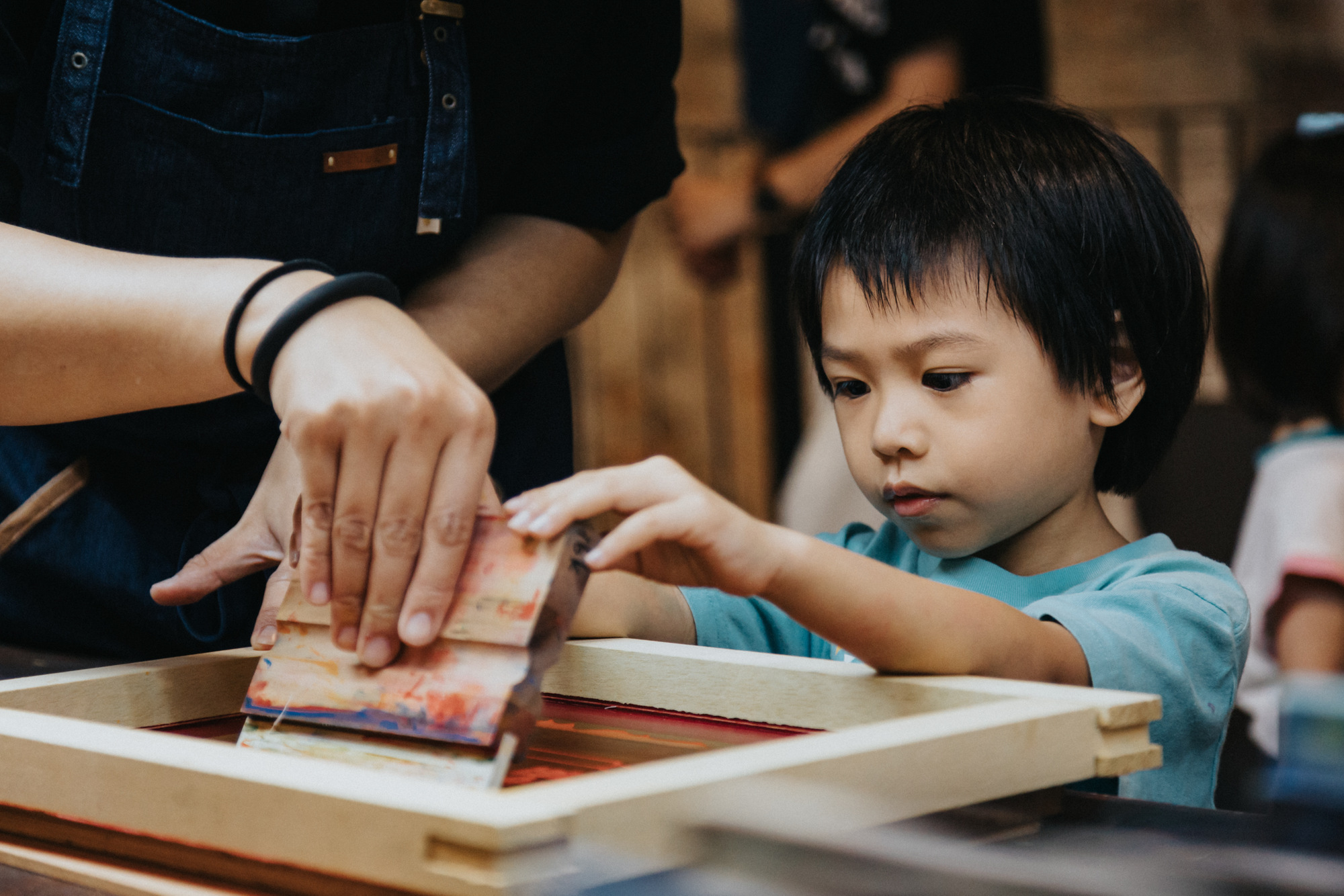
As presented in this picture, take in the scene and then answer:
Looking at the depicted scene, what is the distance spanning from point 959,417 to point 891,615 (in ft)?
0.88

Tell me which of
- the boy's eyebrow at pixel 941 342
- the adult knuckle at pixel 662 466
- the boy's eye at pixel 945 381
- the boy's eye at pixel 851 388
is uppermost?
the boy's eyebrow at pixel 941 342

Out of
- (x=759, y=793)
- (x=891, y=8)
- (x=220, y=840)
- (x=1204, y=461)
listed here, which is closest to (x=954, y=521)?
(x=759, y=793)

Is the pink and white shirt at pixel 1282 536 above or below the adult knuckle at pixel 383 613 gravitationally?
below

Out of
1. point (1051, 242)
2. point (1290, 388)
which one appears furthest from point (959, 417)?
point (1290, 388)

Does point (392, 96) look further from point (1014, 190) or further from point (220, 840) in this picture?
point (220, 840)

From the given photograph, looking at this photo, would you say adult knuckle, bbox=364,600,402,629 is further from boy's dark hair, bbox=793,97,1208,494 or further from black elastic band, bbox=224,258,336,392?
boy's dark hair, bbox=793,97,1208,494

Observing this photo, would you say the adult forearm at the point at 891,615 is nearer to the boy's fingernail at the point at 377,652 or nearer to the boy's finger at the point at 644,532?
the boy's finger at the point at 644,532

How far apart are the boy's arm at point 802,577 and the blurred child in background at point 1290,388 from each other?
41.0 inches

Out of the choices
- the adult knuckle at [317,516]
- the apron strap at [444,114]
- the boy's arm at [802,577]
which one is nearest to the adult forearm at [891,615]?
the boy's arm at [802,577]

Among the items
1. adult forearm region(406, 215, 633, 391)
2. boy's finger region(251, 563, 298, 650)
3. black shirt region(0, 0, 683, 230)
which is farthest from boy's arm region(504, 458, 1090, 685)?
black shirt region(0, 0, 683, 230)

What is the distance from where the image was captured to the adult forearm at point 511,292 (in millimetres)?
1126

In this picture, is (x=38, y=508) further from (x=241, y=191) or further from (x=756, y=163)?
(x=756, y=163)

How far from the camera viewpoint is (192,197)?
40.4 inches

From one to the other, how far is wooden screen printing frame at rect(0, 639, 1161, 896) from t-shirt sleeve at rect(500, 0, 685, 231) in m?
0.56
